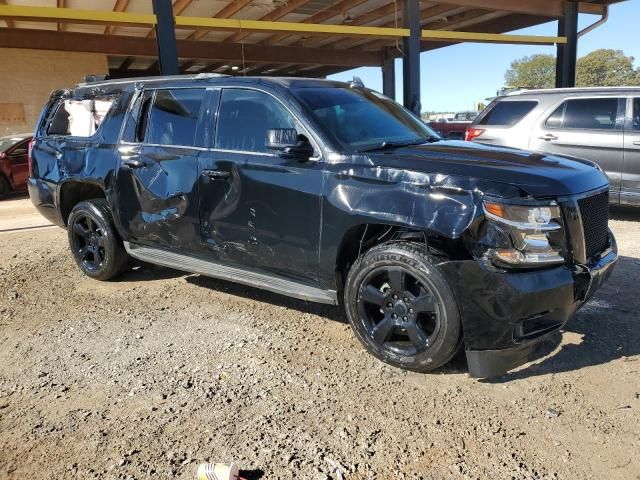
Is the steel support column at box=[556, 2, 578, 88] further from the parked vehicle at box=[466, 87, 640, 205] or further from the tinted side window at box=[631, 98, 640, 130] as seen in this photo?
the tinted side window at box=[631, 98, 640, 130]

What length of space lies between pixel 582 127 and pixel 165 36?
691 centimetres

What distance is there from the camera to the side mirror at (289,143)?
3623 millimetres

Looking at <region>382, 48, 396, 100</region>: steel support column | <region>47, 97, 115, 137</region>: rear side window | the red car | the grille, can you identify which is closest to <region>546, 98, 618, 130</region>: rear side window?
the grille

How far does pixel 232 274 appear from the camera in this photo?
14.1 ft

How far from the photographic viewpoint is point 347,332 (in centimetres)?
408

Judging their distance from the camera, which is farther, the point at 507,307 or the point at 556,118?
the point at 556,118

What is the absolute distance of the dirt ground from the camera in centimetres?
257

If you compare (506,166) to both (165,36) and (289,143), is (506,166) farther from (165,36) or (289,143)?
(165,36)

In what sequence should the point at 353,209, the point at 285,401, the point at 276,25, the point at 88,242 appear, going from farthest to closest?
the point at 276,25
the point at 88,242
the point at 353,209
the point at 285,401

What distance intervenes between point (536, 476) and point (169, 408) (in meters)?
1.93

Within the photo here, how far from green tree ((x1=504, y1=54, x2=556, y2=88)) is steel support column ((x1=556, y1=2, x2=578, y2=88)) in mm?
70029

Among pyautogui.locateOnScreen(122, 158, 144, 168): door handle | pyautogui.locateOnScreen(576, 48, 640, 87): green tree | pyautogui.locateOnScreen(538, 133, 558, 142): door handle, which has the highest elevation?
pyautogui.locateOnScreen(576, 48, 640, 87): green tree

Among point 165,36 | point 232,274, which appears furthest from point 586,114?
point 165,36

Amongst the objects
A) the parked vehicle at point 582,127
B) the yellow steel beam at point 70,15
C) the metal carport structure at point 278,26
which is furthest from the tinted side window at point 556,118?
the yellow steel beam at point 70,15
